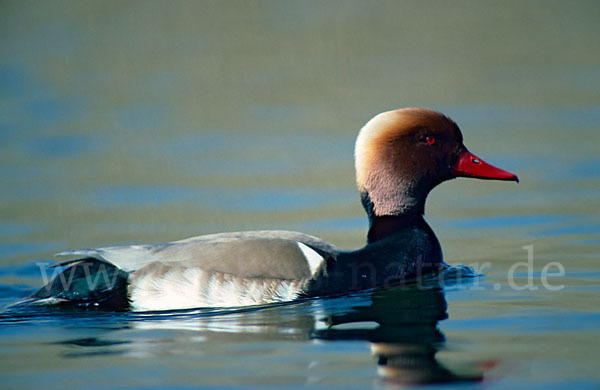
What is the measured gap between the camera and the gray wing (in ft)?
18.7

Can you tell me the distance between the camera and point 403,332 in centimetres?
510

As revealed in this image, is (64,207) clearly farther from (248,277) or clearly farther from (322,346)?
(322,346)

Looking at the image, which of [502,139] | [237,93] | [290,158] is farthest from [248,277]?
[237,93]

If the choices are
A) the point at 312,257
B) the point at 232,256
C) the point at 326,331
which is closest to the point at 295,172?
the point at 312,257

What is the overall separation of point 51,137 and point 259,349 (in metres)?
7.24

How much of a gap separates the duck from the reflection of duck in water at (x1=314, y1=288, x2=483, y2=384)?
9.4 inches

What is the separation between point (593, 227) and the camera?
779 centimetres

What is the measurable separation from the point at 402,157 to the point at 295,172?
3.58 meters

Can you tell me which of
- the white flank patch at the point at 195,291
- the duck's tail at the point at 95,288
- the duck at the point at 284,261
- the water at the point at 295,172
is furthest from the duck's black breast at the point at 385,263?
the duck's tail at the point at 95,288

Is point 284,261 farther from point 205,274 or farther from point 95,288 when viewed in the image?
point 95,288

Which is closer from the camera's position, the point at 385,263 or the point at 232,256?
the point at 232,256

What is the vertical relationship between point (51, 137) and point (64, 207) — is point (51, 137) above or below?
above

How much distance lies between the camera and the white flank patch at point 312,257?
580 cm

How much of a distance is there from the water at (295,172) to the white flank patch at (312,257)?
0.22 meters
